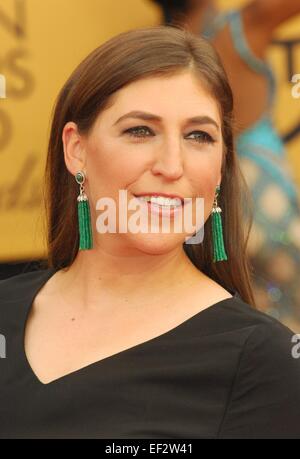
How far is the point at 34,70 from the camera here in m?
3.29

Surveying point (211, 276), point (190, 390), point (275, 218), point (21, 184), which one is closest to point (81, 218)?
point (211, 276)

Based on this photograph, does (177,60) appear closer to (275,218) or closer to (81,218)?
(81,218)

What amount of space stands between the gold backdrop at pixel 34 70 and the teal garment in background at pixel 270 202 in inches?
3.1

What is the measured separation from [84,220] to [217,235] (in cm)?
32

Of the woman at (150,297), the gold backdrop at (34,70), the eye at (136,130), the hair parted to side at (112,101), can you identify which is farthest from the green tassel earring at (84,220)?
the gold backdrop at (34,70)

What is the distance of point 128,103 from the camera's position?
68.7 inches

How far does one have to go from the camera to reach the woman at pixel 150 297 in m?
1.63

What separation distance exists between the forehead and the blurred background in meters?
1.52

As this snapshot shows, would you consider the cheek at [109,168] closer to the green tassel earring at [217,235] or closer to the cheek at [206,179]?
the cheek at [206,179]

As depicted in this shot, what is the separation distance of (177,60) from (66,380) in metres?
0.72

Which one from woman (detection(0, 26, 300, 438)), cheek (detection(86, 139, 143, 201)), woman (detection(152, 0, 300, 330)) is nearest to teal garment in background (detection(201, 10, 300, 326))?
woman (detection(152, 0, 300, 330))

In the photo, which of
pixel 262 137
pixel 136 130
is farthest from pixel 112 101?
pixel 262 137

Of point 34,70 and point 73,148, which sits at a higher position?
point 34,70

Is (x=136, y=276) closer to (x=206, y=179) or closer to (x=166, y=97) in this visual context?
(x=206, y=179)
